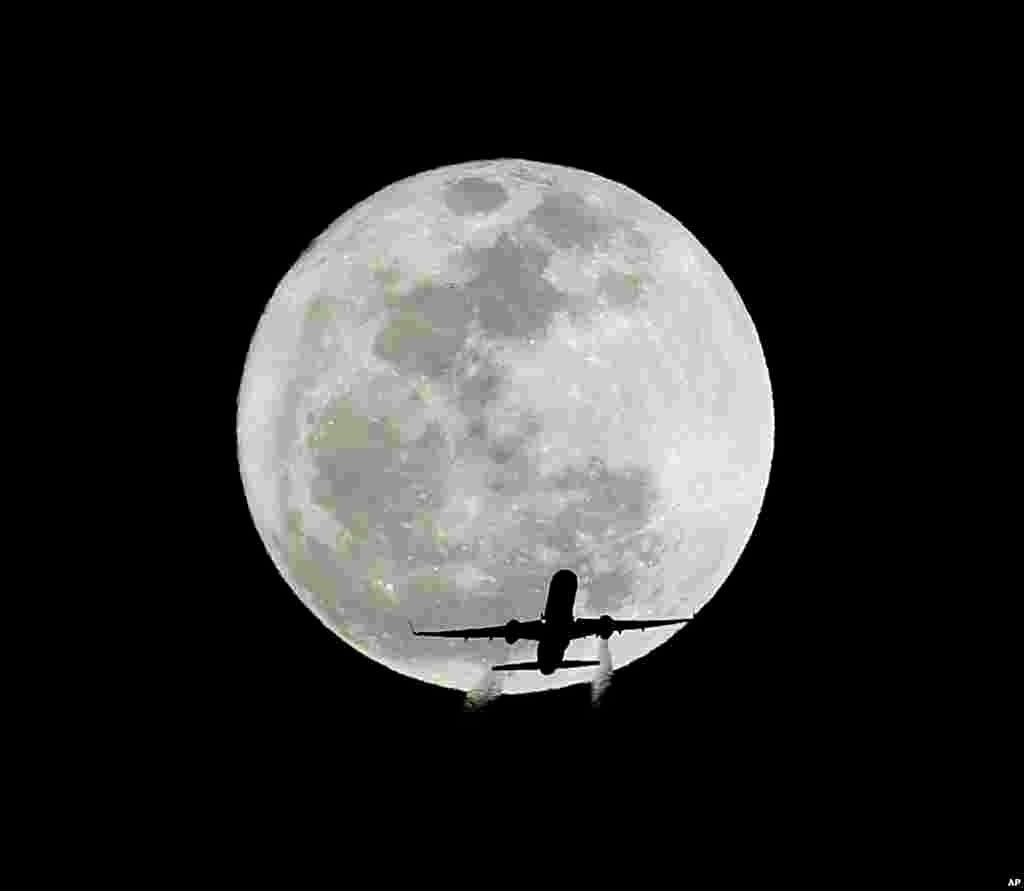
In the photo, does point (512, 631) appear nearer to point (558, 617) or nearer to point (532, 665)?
point (558, 617)

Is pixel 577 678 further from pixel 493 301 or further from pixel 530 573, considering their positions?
pixel 493 301

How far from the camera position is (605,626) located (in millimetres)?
16984

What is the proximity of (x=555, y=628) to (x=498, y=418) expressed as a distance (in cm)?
226

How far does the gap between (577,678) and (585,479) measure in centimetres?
298

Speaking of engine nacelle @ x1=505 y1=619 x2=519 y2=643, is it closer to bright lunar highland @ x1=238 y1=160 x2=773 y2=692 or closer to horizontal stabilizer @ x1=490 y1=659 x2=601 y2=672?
bright lunar highland @ x1=238 y1=160 x2=773 y2=692

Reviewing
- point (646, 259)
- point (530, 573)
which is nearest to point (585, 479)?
point (530, 573)

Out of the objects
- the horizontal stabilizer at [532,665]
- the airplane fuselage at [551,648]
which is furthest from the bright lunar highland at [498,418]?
the airplane fuselage at [551,648]

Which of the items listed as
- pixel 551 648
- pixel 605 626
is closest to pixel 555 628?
pixel 551 648

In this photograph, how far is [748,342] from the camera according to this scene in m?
18.2

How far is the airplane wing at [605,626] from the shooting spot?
16.8 meters

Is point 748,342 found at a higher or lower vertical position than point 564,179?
lower

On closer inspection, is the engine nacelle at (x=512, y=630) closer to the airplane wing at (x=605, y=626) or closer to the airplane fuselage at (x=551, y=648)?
the airplane fuselage at (x=551, y=648)

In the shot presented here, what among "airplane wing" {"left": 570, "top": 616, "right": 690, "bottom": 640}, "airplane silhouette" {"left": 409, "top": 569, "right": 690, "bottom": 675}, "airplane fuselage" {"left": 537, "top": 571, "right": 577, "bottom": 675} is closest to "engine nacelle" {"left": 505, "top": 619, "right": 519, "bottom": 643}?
"airplane silhouette" {"left": 409, "top": 569, "right": 690, "bottom": 675}

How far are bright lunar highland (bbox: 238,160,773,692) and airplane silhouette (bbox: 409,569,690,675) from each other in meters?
0.14
